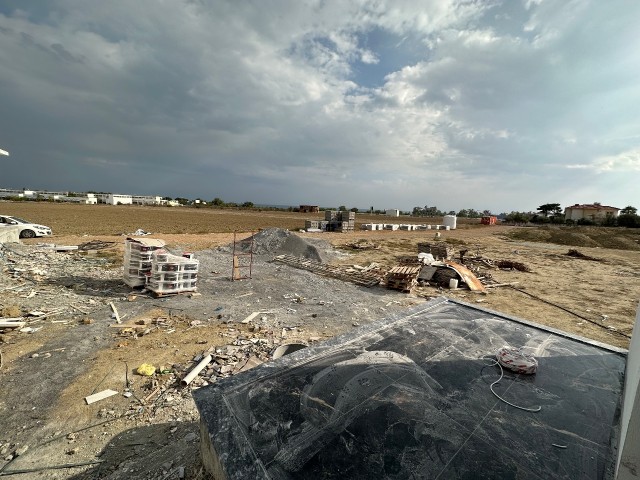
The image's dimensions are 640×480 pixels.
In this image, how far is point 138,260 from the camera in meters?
9.13

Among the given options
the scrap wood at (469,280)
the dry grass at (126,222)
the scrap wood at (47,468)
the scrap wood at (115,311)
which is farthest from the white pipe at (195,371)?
the dry grass at (126,222)

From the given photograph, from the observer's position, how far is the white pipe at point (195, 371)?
4.60m

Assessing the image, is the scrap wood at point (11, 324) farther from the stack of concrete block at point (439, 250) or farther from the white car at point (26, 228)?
the stack of concrete block at point (439, 250)

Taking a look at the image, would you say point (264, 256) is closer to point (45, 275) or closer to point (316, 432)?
point (45, 275)

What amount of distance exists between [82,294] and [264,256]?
8.80m

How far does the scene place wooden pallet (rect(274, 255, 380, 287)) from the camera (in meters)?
11.9

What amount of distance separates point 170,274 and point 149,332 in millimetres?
2644

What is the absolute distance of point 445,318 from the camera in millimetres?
5422

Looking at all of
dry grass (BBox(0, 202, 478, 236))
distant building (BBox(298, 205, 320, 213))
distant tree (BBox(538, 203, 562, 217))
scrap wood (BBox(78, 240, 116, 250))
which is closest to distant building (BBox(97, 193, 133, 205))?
dry grass (BBox(0, 202, 478, 236))

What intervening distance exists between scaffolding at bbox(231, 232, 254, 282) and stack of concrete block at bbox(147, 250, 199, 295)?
217cm

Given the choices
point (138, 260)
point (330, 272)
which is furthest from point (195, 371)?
point (330, 272)

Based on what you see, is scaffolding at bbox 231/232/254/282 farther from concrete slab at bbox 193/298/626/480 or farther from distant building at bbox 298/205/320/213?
distant building at bbox 298/205/320/213

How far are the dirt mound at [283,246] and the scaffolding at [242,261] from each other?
72cm

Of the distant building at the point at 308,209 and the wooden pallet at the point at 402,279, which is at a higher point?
the distant building at the point at 308,209
